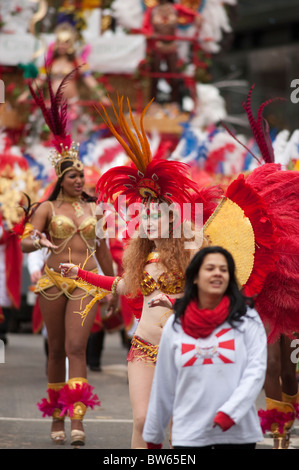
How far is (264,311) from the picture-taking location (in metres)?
5.66

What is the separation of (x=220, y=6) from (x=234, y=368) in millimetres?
18376

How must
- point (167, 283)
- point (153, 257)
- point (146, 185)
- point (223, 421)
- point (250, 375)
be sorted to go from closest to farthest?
point (223, 421), point (250, 375), point (167, 283), point (153, 257), point (146, 185)

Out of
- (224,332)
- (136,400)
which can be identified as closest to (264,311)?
(136,400)

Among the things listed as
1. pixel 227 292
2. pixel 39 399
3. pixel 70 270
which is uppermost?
pixel 70 270

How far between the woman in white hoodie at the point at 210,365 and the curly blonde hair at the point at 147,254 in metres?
0.99

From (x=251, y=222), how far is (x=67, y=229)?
195 centimetres

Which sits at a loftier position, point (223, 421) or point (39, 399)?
point (223, 421)

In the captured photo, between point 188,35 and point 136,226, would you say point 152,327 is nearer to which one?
point 136,226

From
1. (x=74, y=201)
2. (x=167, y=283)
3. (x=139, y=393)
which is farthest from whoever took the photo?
(x=74, y=201)

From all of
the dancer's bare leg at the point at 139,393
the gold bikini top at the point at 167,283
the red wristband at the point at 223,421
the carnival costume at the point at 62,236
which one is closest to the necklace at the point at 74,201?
the carnival costume at the point at 62,236

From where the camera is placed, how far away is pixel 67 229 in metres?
6.99

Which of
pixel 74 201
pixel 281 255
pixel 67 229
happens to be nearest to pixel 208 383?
pixel 281 255

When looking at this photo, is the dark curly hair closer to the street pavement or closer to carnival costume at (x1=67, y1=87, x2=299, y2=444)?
carnival costume at (x1=67, y1=87, x2=299, y2=444)

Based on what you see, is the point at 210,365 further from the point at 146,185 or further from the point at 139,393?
the point at 146,185
